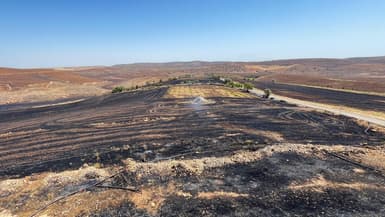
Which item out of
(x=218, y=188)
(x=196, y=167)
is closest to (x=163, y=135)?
(x=196, y=167)

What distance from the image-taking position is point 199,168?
1151 centimetres

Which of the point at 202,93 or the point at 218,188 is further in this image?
the point at 202,93

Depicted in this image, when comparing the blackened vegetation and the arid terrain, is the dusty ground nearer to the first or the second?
the arid terrain

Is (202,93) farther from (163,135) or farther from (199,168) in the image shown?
(199,168)

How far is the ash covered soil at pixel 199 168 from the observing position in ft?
28.4

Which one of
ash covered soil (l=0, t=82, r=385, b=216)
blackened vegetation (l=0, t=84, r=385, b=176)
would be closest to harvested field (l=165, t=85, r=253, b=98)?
blackened vegetation (l=0, t=84, r=385, b=176)

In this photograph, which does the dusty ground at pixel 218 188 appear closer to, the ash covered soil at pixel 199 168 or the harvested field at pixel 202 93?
the ash covered soil at pixel 199 168

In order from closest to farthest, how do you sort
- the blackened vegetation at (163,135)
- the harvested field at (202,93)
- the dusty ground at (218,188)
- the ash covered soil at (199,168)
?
the dusty ground at (218,188), the ash covered soil at (199,168), the blackened vegetation at (163,135), the harvested field at (202,93)

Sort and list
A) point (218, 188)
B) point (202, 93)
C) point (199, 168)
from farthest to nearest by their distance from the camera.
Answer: point (202, 93) → point (199, 168) → point (218, 188)

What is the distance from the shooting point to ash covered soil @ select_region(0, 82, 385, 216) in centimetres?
866

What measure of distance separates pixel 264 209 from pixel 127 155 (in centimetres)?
781

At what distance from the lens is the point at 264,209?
835cm

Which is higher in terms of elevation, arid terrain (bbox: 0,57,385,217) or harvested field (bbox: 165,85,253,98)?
harvested field (bbox: 165,85,253,98)

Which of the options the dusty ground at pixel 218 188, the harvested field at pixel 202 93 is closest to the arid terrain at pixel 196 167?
the dusty ground at pixel 218 188
